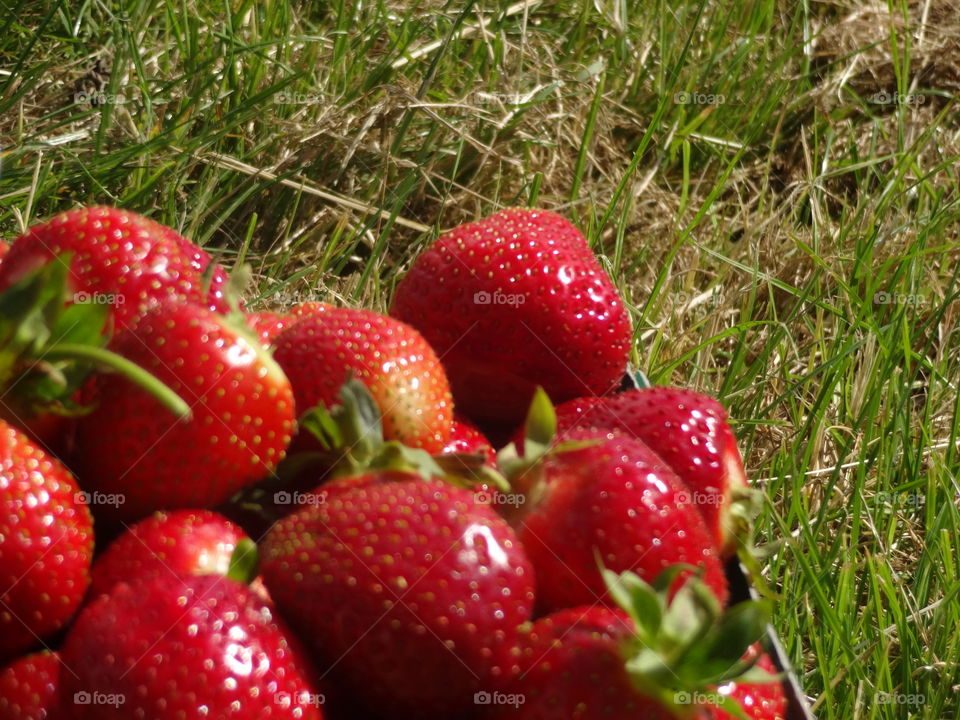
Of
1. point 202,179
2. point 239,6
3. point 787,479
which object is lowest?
point 787,479

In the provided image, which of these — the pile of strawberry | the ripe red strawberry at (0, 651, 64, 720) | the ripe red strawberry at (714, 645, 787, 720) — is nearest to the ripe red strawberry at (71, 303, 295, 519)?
the pile of strawberry

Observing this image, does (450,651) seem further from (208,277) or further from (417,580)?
(208,277)

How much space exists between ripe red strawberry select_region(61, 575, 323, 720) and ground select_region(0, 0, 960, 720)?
0.94 meters

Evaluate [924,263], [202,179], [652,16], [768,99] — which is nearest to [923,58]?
[768,99]

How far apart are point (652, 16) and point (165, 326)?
7.00 feet

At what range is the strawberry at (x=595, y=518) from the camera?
889 millimetres

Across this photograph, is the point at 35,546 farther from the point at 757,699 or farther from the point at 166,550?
the point at 757,699

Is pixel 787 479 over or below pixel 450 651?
below

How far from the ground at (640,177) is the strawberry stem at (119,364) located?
1006mm

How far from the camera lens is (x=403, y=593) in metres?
0.78

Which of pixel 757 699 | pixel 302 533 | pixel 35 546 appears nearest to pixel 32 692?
pixel 35 546

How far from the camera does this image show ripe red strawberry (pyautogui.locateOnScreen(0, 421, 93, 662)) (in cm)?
77

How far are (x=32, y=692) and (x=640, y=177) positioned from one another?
2.02 metres

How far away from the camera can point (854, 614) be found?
157 cm
